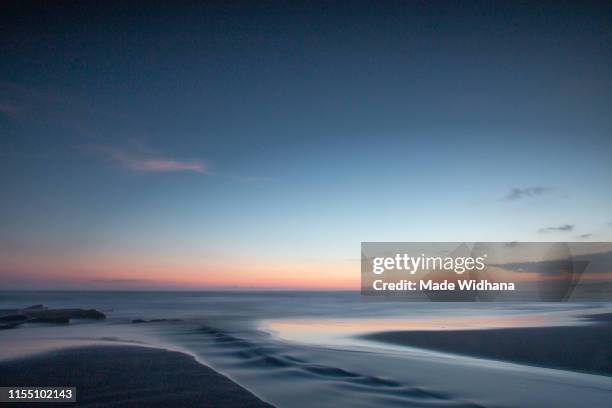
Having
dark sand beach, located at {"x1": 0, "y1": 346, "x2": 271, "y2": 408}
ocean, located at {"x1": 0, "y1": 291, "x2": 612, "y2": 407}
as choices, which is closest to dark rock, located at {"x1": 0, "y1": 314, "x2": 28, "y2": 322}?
ocean, located at {"x1": 0, "y1": 291, "x2": 612, "y2": 407}

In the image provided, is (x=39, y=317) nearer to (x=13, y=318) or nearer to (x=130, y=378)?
(x=13, y=318)

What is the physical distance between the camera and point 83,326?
1602cm

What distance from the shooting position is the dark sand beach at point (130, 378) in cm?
593

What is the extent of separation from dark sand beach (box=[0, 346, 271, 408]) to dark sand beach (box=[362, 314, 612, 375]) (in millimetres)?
6388

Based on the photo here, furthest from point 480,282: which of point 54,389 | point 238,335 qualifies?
point 54,389

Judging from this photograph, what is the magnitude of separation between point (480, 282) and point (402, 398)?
1411cm

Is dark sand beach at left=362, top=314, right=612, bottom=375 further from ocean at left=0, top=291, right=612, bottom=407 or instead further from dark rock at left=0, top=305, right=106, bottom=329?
dark rock at left=0, top=305, right=106, bottom=329

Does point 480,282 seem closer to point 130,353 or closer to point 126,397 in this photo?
point 130,353

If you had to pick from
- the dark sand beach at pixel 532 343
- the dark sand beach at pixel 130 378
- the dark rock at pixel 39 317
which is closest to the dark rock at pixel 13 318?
the dark rock at pixel 39 317

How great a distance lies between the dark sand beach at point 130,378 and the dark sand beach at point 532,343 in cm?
639

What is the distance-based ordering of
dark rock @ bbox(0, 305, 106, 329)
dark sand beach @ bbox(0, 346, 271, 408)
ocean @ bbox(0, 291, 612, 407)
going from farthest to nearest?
dark rock @ bbox(0, 305, 106, 329) → ocean @ bbox(0, 291, 612, 407) → dark sand beach @ bbox(0, 346, 271, 408)

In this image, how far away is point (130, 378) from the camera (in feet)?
23.5

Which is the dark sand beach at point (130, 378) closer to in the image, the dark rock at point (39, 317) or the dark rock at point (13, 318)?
the dark rock at point (39, 317)

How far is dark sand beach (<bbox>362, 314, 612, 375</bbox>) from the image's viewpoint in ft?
31.0
